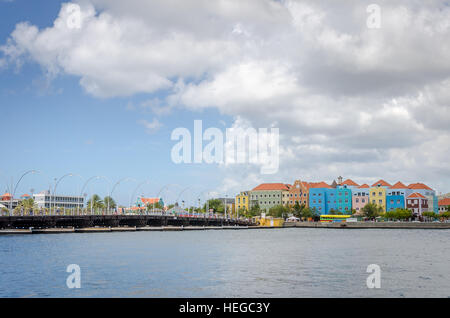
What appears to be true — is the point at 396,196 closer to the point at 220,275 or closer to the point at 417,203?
the point at 417,203

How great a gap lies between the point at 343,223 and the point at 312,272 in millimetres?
129310

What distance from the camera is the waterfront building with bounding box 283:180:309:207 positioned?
19385cm

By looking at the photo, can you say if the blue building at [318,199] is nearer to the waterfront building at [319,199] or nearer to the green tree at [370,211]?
the waterfront building at [319,199]

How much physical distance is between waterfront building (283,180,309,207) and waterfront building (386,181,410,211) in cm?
3179

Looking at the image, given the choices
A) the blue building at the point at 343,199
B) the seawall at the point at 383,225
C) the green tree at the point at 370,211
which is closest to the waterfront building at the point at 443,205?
the green tree at the point at 370,211

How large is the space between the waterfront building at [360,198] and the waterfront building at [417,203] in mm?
15460

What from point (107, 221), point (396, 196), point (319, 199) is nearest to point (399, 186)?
point (396, 196)

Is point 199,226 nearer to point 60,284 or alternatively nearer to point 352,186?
point 352,186

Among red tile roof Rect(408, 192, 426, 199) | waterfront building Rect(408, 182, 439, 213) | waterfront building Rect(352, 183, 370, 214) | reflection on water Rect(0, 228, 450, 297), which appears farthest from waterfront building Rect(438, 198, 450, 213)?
reflection on water Rect(0, 228, 450, 297)

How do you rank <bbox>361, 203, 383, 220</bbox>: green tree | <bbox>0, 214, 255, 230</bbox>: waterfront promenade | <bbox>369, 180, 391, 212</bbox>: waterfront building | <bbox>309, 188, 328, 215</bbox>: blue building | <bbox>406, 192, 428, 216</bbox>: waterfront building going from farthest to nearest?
<bbox>309, 188, 328, 215</bbox>: blue building, <bbox>369, 180, 391, 212</bbox>: waterfront building, <bbox>406, 192, 428, 216</bbox>: waterfront building, <bbox>361, 203, 383, 220</bbox>: green tree, <bbox>0, 214, 255, 230</bbox>: waterfront promenade

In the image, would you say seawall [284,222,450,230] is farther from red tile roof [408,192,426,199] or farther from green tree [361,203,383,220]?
red tile roof [408,192,426,199]

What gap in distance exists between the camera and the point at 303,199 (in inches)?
7628

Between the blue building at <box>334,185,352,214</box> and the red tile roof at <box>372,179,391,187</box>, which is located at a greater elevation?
the red tile roof at <box>372,179,391,187</box>
